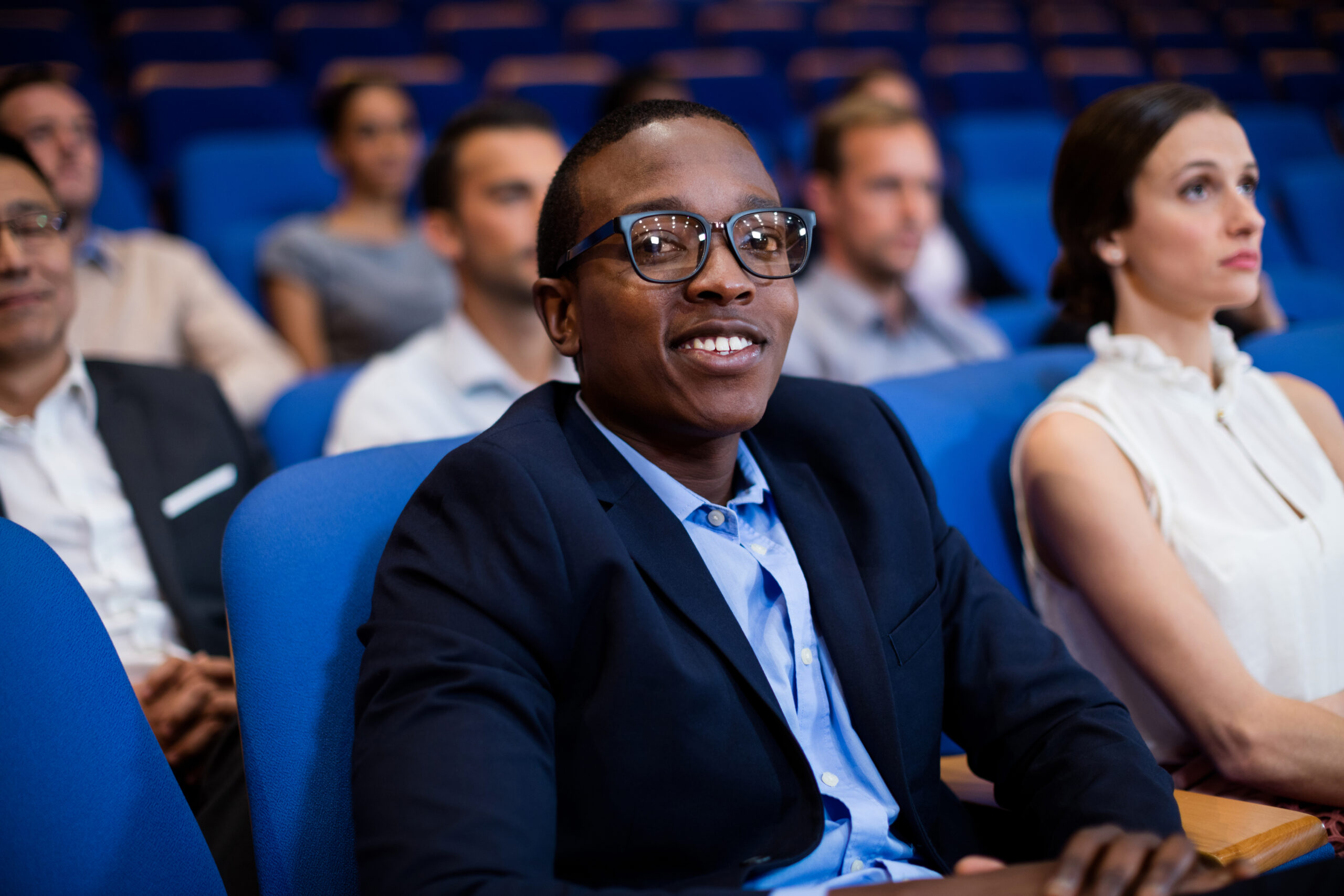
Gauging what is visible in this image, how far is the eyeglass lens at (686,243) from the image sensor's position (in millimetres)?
1110

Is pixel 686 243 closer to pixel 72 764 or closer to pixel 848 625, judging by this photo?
pixel 848 625

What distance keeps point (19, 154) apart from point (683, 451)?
1333 mm

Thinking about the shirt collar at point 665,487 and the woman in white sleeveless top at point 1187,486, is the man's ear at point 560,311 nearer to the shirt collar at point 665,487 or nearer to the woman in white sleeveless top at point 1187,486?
the shirt collar at point 665,487

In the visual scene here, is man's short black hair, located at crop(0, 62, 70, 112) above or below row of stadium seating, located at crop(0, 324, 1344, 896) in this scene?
above

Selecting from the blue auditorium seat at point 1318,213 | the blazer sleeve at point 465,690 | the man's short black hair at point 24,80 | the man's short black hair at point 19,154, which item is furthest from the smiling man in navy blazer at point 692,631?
the blue auditorium seat at point 1318,213

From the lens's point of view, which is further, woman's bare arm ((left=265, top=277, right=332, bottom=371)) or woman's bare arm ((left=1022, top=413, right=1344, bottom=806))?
woman's bare arm ((left=265, top=277, right=332, bottom=371))

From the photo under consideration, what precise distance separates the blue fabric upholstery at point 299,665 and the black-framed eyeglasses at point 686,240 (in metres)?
0.41

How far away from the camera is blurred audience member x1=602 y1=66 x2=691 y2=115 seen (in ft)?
11.6

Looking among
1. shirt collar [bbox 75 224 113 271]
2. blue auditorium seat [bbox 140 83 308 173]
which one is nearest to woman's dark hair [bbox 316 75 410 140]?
blue auditorium seat [bbox 140 83 308 173]

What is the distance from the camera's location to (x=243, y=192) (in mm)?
3746

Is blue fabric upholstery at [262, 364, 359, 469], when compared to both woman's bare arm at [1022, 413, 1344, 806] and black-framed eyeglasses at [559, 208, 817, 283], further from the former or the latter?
woman's bare arm at [1022, 413, 1344, 806]

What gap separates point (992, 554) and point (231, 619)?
3.56ft

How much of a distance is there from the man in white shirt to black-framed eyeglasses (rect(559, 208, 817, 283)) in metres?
1.04

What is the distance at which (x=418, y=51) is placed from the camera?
5363 mm
